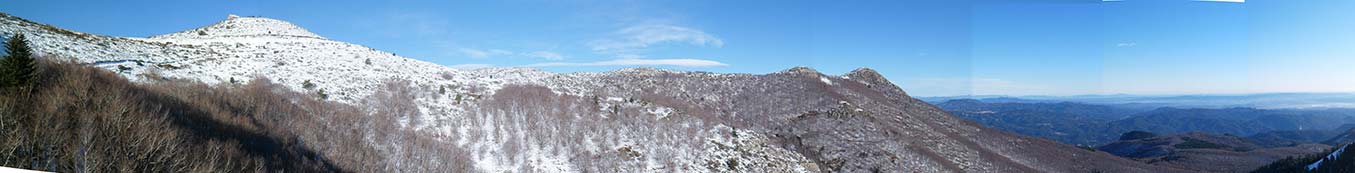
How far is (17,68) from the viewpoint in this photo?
8734mm

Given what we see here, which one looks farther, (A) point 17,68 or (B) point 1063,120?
(B) point 1063,120

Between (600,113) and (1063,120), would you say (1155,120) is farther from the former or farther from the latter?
(600,113)

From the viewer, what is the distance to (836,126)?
78.4 feet

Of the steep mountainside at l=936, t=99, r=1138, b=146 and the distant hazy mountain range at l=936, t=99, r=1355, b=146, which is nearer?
the steep mountainside at l=936, t=99, r=1138, b=146

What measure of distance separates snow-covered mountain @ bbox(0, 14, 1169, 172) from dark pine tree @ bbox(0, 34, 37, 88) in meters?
6.92

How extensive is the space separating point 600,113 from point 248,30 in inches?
1045

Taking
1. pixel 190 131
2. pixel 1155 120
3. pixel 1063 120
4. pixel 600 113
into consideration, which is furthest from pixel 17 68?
pixel 1155 120

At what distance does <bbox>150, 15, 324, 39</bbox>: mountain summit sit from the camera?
96.1 feet

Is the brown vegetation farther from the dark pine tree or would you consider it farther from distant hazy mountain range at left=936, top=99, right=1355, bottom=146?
distant hazy mountain range at left=936, top=99, right=1355, bottom=146

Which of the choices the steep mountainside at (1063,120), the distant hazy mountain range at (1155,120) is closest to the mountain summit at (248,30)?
the steep mountainside at (1063,120)

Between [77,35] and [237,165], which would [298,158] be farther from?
[77,35]

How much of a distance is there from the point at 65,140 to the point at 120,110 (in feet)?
5.35

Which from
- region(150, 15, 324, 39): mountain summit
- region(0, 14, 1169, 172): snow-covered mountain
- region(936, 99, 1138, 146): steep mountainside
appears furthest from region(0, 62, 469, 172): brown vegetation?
region(936, 99, 1138, 146): steep mountainside

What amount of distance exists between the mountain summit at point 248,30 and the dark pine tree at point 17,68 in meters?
23.5
